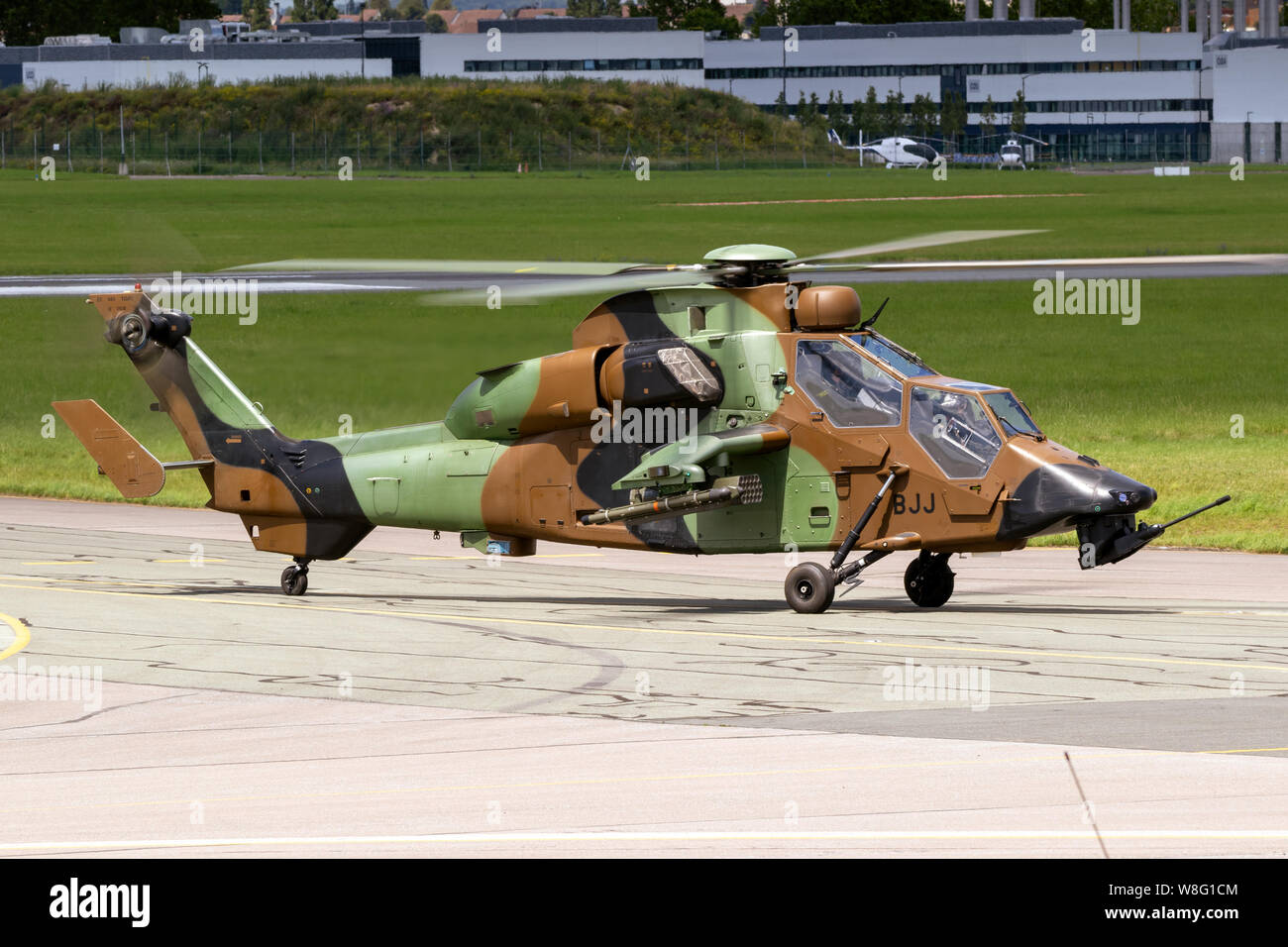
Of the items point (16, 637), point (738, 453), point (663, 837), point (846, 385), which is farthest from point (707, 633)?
point (663, 837)

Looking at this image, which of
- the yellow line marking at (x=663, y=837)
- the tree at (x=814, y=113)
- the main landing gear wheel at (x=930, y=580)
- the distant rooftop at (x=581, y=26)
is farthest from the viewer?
the distant rooftop at (x=581, y=26)

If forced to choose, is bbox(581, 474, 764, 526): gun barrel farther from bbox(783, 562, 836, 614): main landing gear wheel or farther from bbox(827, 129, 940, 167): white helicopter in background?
bbox(827, 129, 940, 167): white helicopter in background

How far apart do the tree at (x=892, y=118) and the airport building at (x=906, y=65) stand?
25.3 feet

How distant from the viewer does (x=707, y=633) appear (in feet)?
59.2

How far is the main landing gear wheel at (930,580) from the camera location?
1952 centimetres

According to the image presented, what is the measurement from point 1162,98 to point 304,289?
136m

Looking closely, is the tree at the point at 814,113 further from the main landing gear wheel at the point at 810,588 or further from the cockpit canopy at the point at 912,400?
the main landing gear wheel at the point at 810,588

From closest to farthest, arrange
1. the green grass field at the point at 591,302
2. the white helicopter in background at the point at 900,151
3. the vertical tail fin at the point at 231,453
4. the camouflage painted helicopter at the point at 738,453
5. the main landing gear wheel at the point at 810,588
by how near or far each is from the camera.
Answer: the camouflage painted helicopter at the point at 738,453
the main landing gear wheel at the point at 810,588
the vertical tail fin at the point at 231,453
the green grass field at the point at 591,302
the white helicopter in background at the point at 900,151

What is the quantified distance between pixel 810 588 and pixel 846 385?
224 cm

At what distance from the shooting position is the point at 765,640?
1738 cm

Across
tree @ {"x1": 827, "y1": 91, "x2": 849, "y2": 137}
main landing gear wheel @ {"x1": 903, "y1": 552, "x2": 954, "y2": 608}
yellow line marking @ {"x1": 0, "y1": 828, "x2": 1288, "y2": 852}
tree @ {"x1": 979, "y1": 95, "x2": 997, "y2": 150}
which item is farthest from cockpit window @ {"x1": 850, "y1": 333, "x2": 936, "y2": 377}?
tree @ {"x1": 979, "y1": 95, "x2": 997, "y2": 150}

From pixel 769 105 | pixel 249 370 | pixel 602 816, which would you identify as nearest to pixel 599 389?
pixel 602 816

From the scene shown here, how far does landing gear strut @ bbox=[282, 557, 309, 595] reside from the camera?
2143 centimetres

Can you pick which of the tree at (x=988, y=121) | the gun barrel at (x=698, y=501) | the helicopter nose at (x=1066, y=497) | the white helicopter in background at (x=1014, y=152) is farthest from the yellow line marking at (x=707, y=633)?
the tree at (x=988, y=121)
